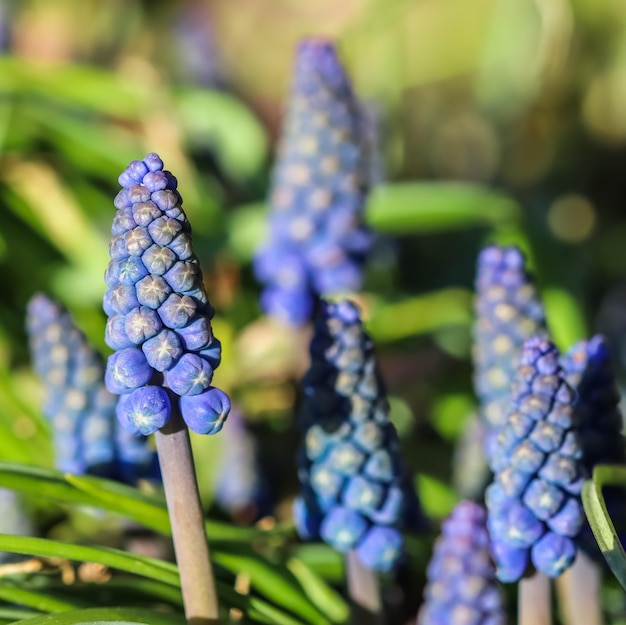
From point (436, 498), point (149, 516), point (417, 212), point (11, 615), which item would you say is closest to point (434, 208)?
point (417, 212)

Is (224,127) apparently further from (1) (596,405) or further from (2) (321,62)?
(1) (596,405)

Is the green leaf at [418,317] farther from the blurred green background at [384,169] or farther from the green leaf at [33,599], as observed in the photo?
the green leaf at [33,599]

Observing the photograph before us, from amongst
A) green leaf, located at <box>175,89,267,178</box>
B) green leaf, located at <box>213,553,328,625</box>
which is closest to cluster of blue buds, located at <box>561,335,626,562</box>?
green leaf, located at <box>213,553,328,625</box>

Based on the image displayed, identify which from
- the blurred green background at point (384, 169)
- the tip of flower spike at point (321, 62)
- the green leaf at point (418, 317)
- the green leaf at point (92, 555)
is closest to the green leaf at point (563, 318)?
the blurred green background at point (384, 169)

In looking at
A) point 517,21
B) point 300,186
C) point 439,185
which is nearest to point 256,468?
point 300,186

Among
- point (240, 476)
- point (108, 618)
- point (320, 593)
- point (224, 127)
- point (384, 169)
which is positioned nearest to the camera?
point (108, 618)

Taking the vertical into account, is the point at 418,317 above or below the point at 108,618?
above

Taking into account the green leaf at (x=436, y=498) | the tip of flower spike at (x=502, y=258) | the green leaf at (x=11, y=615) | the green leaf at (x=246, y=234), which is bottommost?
the green leaf at (x=11, y=615)
